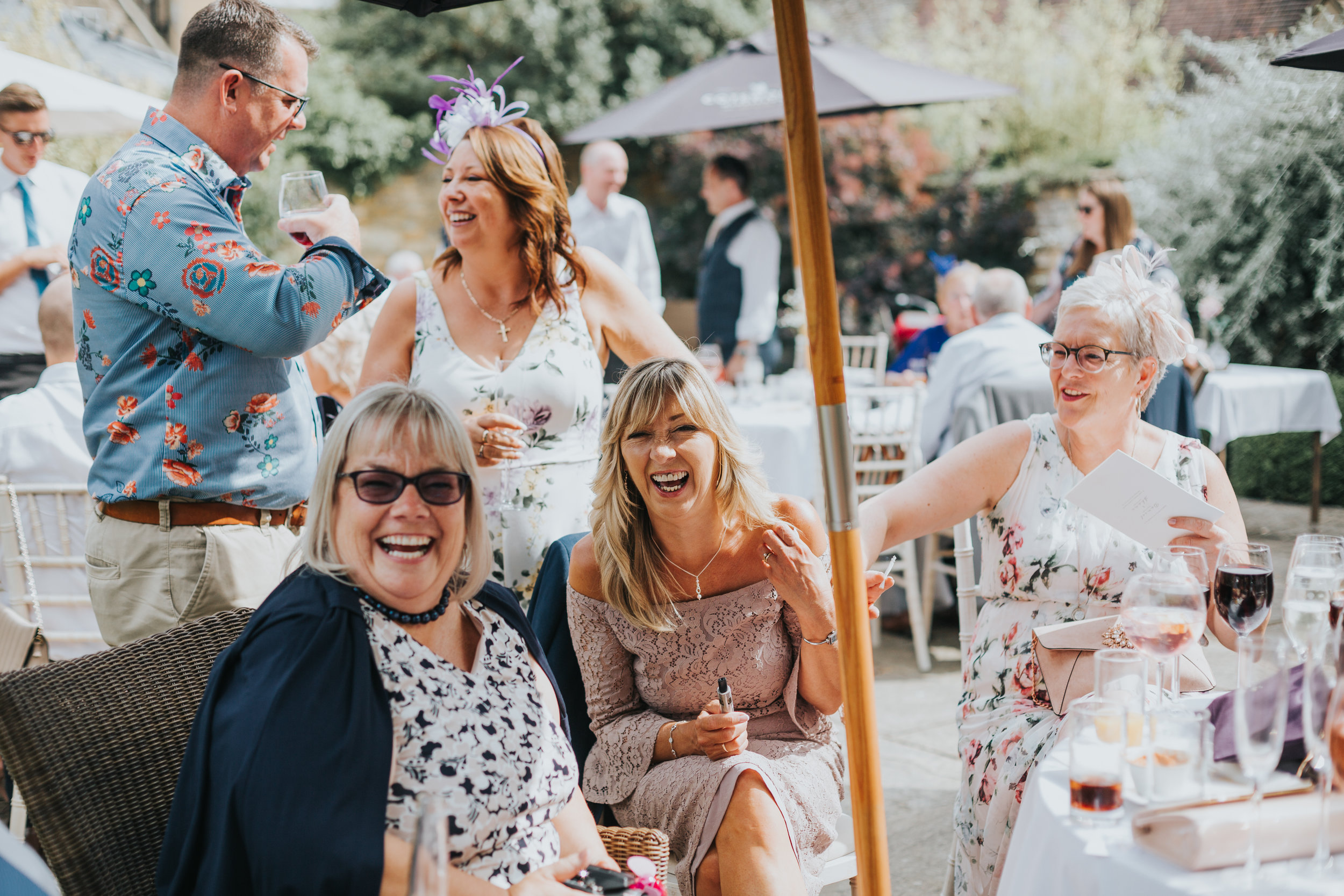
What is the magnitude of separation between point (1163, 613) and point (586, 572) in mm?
1200

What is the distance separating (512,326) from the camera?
293cm

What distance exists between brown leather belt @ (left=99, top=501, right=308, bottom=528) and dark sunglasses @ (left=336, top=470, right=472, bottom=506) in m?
0.57

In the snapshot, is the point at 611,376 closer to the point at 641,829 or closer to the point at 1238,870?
the point at 641,829

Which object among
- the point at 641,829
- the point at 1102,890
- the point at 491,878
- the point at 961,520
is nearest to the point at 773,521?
the point at 961,520

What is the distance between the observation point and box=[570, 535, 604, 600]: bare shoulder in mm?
2443

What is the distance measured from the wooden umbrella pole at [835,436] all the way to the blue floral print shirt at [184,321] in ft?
4.12

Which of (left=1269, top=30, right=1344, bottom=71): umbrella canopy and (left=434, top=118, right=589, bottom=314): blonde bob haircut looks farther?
(left=1269, top=30, right=1344, bottom=71): umbrella canopy

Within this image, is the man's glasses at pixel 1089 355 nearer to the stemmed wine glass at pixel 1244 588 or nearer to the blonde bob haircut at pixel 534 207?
the stemmed wine glass at pixel 1244 588

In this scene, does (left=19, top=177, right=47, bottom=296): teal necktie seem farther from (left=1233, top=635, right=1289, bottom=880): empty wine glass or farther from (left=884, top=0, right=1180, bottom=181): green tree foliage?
(left=884, top=0, right=1180, bottom=181): green tree foliage

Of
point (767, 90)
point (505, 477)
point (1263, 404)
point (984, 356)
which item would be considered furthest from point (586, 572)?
point (767, 90)

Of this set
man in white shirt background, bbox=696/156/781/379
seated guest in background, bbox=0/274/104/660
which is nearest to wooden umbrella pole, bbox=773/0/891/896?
seated guest in background, bbox=0/274/104/660

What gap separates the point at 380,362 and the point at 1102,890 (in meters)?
2.17

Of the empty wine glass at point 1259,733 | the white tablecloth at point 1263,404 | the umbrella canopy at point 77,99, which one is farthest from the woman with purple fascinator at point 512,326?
the white tablecloth at point 1263,404

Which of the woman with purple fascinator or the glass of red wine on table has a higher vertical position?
the glass of red wine on table
